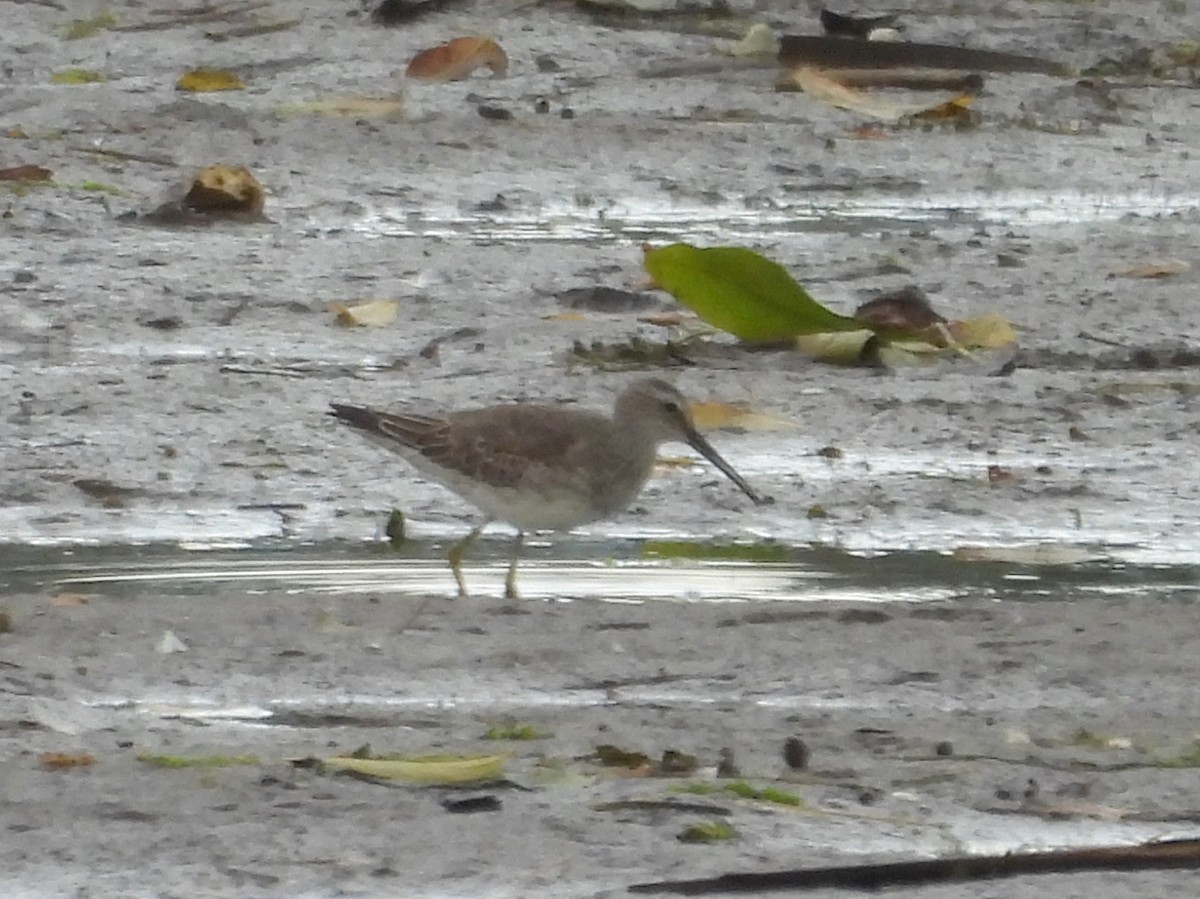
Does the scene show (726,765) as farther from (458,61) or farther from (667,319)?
(458,61)

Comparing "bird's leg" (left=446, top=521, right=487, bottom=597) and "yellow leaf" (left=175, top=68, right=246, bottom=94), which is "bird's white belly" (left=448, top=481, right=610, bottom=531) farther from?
"yellow leaf" (left=175, top=68, right=246, bottom=94)

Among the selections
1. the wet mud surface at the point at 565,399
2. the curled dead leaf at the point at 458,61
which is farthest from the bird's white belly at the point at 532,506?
the curled dead leaf at the point at 458,61

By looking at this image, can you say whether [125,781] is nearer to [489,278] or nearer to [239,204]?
[489,278]

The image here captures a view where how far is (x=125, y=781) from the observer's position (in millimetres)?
4336

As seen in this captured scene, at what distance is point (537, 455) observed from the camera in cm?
647

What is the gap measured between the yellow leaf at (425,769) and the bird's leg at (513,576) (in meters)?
1.38

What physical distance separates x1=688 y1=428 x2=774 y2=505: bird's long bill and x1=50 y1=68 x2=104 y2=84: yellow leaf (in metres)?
4.88

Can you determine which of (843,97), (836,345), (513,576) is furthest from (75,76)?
(513,576)

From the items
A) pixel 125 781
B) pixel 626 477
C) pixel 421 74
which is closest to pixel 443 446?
pixel 626 477

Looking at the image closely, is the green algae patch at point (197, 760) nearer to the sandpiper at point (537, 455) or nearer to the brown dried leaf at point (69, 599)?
the brown dried leaf at point (69, 599)

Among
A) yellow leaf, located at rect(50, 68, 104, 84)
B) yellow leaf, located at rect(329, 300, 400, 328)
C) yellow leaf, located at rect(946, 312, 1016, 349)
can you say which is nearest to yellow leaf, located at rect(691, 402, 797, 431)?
yellow leaf, located at rect(946, 312, 1016, 349)

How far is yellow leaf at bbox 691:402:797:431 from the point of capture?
277 inches

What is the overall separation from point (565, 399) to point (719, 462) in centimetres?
101

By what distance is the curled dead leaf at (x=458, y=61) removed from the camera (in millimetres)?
10625
